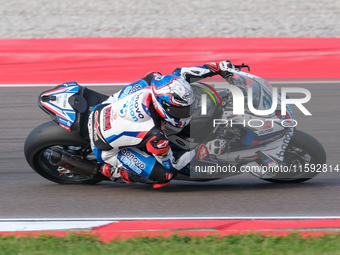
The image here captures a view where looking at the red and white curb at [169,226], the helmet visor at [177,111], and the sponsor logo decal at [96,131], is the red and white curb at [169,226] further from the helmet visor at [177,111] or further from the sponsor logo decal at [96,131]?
the helmet visor at [177,111]

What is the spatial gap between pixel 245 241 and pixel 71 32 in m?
8.27

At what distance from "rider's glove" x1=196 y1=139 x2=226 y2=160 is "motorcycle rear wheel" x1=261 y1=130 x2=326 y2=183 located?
26.3 inches

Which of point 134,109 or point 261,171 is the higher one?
point 134,109

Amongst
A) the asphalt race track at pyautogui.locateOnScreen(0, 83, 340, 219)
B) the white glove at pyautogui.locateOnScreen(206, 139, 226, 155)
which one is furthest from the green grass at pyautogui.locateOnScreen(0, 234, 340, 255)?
the white glove at pyautogui.locateOnScreen(206, 139, 226, 155)

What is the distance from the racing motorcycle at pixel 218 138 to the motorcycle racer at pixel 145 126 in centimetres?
8

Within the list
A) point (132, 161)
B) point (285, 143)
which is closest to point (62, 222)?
point (132, 161)

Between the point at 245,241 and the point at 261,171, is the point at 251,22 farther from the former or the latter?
the point at 245,241

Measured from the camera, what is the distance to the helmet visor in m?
4.05

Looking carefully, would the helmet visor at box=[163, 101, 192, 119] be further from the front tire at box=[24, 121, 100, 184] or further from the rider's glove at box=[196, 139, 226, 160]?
the front tire at box=[24, 121, 100, 184]

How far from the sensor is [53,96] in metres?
4.72

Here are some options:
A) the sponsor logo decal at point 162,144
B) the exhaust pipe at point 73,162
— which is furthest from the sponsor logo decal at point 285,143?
the exhaust pipe at point 73,162

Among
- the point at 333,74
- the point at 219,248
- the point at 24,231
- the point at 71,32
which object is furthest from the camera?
the point at 71,32

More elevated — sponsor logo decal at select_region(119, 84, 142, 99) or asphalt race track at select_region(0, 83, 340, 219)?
sponsor logo decal at select_region(119, 84, 142, 99)

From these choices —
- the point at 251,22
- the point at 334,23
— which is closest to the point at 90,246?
the point at 251,22
